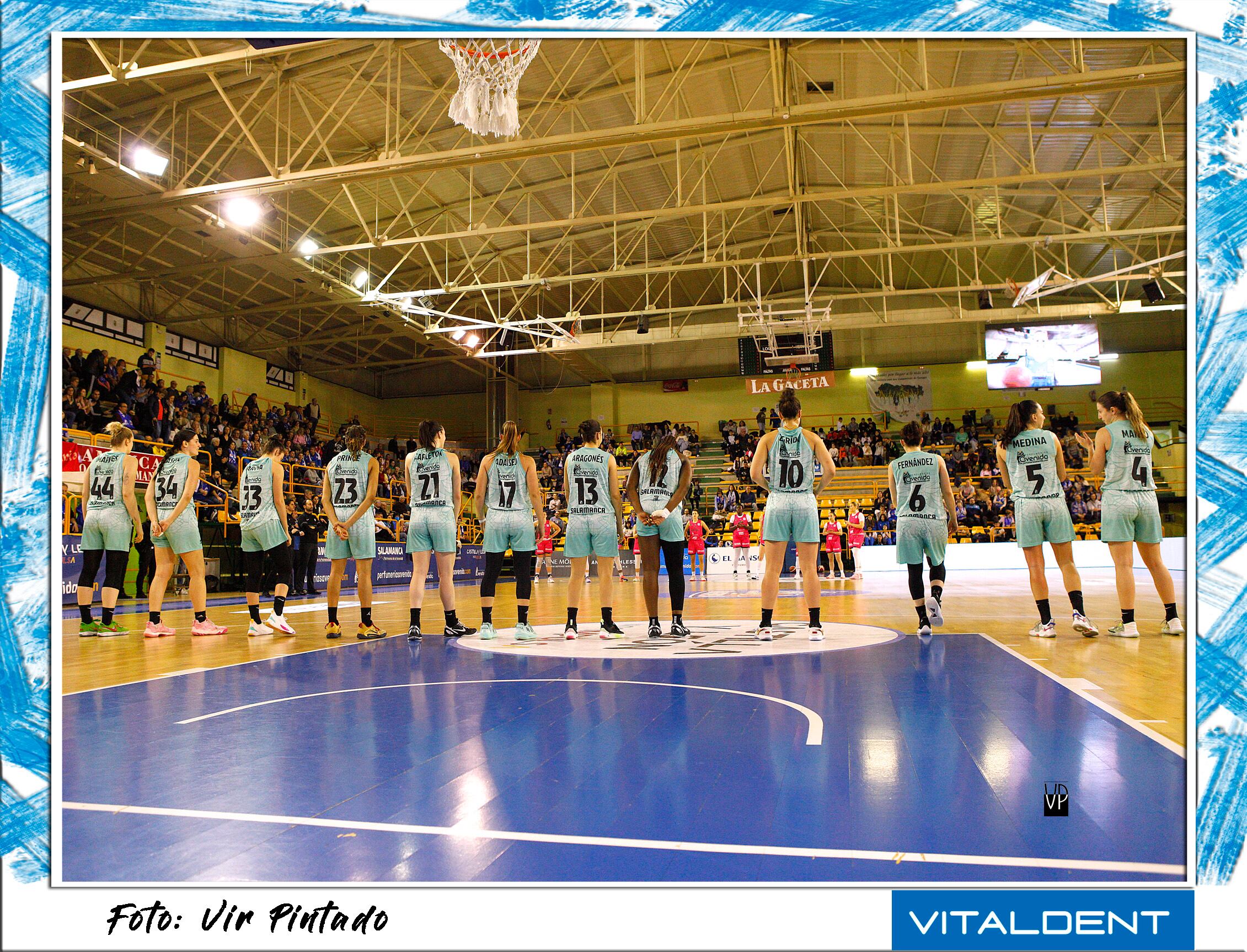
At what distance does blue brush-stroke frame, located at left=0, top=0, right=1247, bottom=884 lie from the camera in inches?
70.5

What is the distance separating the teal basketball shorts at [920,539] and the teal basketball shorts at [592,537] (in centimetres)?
213

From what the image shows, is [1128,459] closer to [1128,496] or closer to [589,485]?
[1128,496]

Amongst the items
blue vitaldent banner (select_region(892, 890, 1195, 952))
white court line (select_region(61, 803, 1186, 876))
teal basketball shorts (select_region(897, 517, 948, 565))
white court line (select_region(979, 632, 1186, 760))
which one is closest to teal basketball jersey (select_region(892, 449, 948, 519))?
teal basketball shorts (select_region(897, 517, 948, 565))

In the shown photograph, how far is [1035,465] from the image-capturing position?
589 cm

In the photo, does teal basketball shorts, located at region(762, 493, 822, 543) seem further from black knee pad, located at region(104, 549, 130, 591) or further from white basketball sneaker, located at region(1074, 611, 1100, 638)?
black knee pad, located at region(104, 549, 130, 591)

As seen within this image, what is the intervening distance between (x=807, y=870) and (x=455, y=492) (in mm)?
5108

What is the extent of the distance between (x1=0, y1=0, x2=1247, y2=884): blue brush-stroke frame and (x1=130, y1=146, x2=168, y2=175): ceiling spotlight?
1190 cm

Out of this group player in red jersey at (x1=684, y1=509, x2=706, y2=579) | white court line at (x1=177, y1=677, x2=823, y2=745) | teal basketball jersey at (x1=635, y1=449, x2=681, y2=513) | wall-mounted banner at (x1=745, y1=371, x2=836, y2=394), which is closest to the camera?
white court line at (x1=177, y1=677, x2=823, y2=745)

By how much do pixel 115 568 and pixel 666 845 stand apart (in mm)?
6509

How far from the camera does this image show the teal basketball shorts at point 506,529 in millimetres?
6059

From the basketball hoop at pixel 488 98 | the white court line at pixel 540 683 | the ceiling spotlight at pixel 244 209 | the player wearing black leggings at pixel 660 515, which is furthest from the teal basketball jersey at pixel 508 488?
the ceiling spotlight at pixel 244 209

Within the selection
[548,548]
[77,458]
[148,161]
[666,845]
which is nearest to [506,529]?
[666,845]

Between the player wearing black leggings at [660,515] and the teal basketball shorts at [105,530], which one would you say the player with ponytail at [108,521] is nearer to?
the teal basketball shorts at [105,530]

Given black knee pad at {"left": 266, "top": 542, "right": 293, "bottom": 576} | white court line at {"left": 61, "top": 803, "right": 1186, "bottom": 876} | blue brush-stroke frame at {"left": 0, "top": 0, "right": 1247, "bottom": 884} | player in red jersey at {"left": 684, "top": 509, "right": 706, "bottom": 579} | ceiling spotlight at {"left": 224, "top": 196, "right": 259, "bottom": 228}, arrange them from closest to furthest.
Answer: white court line at {"left": 61, "top": 803, "right": 1186, "bottom": 876} < blue brush-stroke frame at {"left": 0, "top": 0, "right": 1247, "bottom": 884} < black knee pad at {"left": 266, "top": 542, "right": 293, "bottom": 576} < ceiling spotlight at {"left": 224, "top": 196, "right": 259, "bottom": 228} < player in red jersey at {"left": 684, "top": 509, "right": 706, "bottom": 579}
